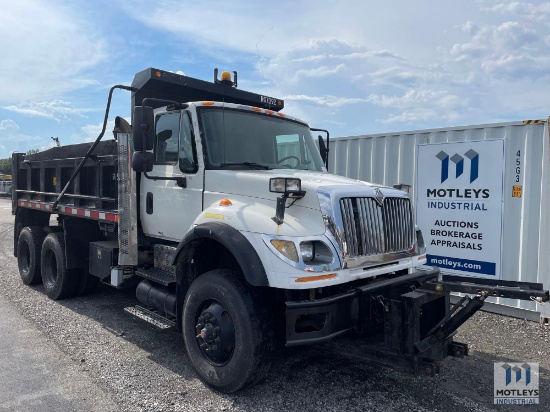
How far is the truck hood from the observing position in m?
3.86

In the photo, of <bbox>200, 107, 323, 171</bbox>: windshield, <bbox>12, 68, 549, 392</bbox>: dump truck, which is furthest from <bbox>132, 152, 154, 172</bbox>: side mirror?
<bbox>200, 107, 323, 171</bbox>: windshield

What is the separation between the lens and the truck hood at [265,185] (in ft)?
12.7

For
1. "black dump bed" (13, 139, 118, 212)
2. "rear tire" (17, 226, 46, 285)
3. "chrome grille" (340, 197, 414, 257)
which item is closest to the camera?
"chrome grille" (340, 197, 414, 257)

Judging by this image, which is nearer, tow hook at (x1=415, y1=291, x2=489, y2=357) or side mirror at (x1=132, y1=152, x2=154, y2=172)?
tow hook at (x1=415, y1=291, x2=489, y2=357)

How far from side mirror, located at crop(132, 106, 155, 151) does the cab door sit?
39 centimetres

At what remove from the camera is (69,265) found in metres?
6.73

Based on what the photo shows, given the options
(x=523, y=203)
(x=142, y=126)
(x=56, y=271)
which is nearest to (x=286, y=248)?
(x=142, y=126)

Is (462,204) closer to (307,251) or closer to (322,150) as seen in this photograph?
(322,150)

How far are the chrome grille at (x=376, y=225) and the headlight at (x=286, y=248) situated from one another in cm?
46

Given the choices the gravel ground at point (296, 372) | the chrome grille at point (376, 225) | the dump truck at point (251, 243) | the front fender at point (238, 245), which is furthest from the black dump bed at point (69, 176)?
the chrome grille at point (376, 225)

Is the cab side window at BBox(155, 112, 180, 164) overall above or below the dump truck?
above

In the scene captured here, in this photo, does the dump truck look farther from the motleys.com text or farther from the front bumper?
the motleys.com text

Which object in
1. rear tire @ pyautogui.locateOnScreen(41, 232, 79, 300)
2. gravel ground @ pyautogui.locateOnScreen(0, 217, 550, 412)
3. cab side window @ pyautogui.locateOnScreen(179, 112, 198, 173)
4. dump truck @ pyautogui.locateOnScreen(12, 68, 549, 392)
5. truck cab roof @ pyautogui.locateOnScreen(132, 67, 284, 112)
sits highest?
truck cab roof @ pyautogui.locateOnScreen(132, 67, 284, 112)

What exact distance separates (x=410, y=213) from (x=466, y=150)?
2.98 meters
